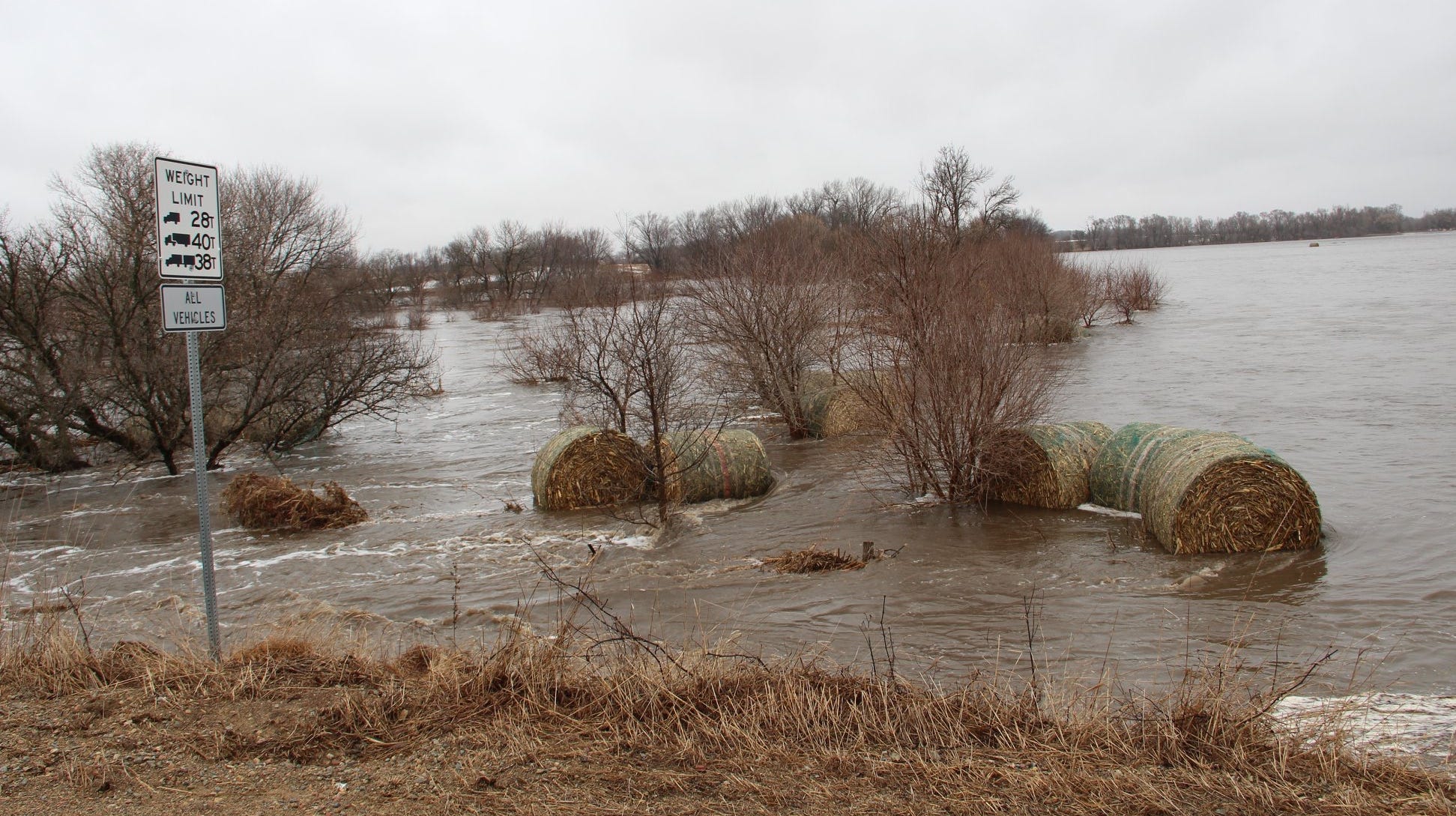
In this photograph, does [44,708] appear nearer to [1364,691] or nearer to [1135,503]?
[1364,691]

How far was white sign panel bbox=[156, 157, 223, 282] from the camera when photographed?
5273 mm

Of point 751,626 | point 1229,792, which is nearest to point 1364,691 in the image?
point 1229,792

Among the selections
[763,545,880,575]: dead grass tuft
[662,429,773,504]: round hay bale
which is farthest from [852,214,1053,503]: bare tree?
[763,545,880,575]: dead grass tuft

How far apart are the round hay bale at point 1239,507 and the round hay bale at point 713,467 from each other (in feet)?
20.1

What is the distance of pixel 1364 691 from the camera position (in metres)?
6.26

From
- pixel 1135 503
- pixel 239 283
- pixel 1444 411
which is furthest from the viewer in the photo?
pixel 239 283

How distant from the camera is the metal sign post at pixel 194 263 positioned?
5.29 meters

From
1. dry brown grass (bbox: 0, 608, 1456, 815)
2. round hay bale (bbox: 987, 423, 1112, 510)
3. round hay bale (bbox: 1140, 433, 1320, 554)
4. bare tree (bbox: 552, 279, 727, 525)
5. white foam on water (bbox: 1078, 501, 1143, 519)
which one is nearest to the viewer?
dry brown grass (bbox: 0, 608, 1456, 815)

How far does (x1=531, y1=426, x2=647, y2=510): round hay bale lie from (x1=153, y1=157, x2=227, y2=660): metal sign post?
7775 mm

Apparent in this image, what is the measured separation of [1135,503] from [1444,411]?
35.1ft

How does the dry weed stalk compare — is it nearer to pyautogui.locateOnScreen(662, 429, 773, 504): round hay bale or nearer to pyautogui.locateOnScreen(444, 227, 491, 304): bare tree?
pyautogui.locateOnScreen(662, 429, 773, 504): round hay bale

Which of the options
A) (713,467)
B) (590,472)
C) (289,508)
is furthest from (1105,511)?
(289,508)

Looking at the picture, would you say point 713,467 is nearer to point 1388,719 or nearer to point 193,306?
point 193,306

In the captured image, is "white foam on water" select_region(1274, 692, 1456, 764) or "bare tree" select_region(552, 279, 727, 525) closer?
"white foam on water" select_region(1274, 692, 1456, 764)
